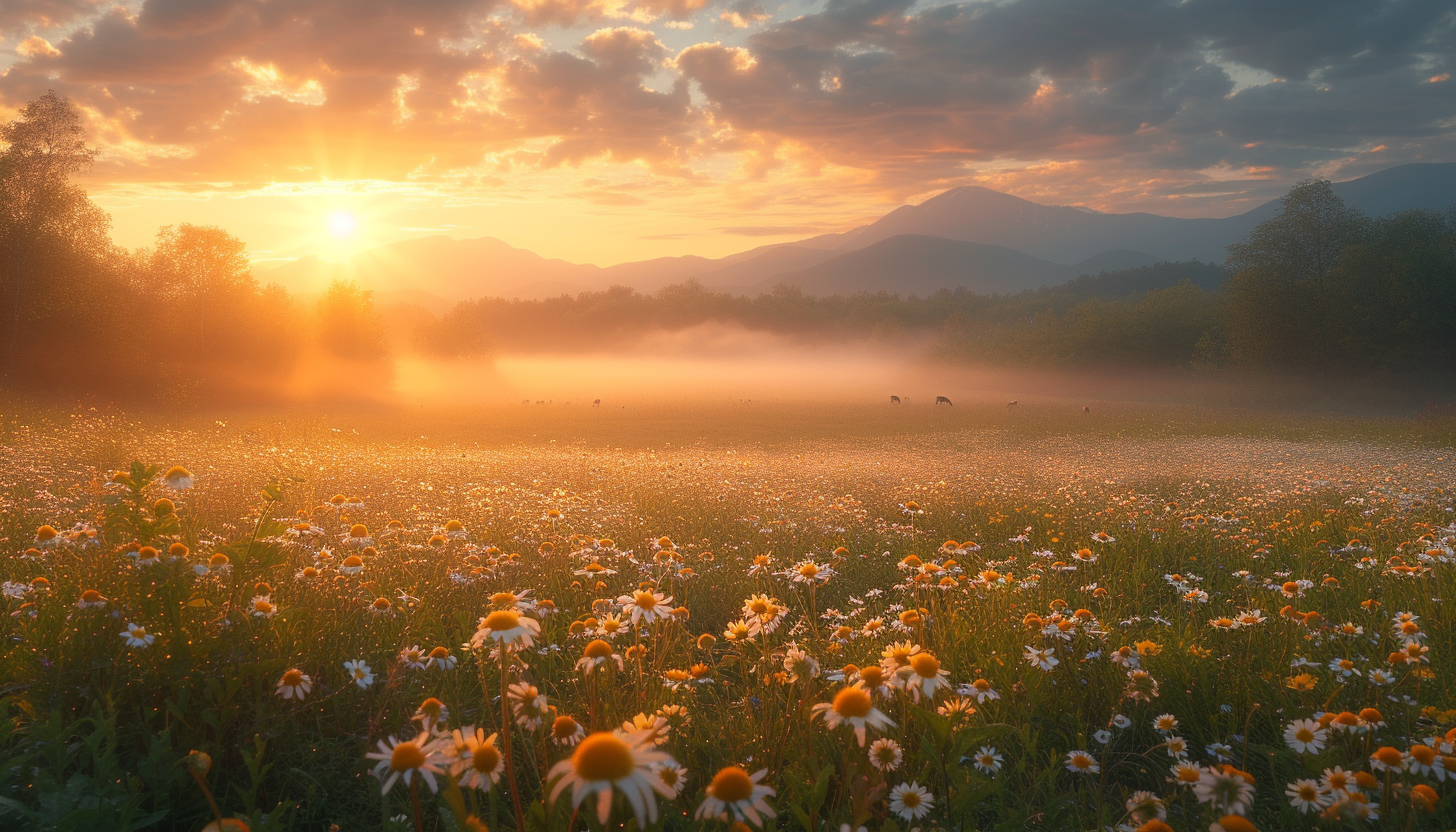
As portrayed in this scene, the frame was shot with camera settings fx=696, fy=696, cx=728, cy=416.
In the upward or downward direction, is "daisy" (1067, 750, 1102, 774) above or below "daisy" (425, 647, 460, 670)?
below

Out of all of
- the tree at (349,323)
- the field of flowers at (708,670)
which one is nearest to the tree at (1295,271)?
the field of flowers at (708,670)

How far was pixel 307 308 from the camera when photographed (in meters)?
45.7

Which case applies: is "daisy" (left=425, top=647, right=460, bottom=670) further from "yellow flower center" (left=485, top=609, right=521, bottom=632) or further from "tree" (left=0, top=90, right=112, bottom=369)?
"tree" (left=0, top=90, right=112, bottom=369)

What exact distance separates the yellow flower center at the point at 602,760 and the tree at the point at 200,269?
141 feet

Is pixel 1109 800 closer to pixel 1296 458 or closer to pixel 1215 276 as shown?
pixel 1296 458

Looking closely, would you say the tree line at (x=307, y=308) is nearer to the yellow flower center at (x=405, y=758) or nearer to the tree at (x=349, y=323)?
the tree at (x=349, y=323)

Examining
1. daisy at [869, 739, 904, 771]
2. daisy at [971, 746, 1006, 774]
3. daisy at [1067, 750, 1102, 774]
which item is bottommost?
daisy at [1067, 750, 1102, 774]

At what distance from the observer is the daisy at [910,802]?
247cm

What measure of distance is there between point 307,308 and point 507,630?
51.6 m

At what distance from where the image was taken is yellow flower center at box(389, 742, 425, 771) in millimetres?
1814

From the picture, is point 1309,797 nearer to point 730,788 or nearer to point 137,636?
point 730,788

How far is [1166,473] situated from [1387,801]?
42.0 feet

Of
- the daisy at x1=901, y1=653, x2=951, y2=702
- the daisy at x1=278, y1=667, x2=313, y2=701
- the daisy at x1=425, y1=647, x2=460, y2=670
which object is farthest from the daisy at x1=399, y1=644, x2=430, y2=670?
the daisy at x1=901, y1=653, x2=951, y2=702

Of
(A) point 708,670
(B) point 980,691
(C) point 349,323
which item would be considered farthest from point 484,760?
(C) point 349,323
